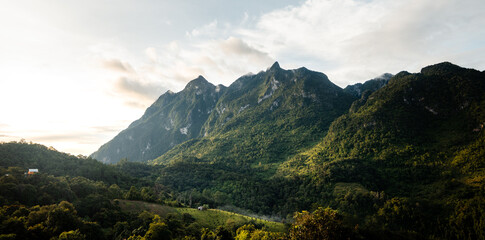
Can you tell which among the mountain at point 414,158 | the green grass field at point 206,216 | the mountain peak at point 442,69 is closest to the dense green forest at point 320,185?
the mountain at point 414,158

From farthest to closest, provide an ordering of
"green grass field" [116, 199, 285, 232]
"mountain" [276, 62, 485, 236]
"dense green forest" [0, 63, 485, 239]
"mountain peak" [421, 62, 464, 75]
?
"mountain peak" [421, 62, 464, 75] → "mountain" [276, 62, 485, 236] → "green grass field" [116, 199, 285, 232] → "dense green forest" [0, 63, 485, 239]

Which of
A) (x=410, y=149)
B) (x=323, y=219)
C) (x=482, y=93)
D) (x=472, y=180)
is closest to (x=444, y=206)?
(x=472, y=180)

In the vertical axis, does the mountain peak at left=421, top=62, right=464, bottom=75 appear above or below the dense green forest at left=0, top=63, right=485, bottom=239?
above

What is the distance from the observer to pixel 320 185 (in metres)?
118

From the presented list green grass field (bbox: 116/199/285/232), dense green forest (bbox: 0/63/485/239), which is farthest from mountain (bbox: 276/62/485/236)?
green grass field (bbox: 116/199/285/232)

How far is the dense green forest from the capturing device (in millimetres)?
48625

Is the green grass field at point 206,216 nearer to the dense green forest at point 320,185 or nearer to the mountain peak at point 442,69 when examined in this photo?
the dense green forest at point 320,185

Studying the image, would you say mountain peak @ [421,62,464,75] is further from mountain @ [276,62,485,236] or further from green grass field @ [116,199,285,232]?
green grass field @ [116,199,285,232]

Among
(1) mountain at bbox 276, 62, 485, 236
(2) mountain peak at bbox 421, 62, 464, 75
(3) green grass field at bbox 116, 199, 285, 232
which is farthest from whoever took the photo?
(2) mountain peak at bbox 421, 62, 464, 75

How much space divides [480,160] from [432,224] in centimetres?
4527

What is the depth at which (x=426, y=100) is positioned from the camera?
154 m

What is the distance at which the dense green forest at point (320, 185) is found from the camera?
160 feet

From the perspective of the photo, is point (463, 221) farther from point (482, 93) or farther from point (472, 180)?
point (482, 93)

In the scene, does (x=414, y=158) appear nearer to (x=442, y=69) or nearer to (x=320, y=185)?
(x=320, y=185)
